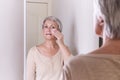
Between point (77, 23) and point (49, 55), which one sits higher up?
point (77, 23)

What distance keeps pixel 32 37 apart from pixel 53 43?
0.15m

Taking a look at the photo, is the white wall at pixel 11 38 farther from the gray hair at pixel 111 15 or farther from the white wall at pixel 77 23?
the gray hair at pixel 111 15

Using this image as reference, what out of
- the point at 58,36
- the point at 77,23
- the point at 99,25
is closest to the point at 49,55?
the point at 58,36

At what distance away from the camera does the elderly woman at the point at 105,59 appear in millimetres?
650

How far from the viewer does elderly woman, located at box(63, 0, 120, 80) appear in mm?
650

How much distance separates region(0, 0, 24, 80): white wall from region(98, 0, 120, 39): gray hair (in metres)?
1.02

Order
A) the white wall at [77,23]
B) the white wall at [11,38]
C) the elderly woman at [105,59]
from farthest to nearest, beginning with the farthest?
1. the white wall at [11,38]
2. the white wall at [77,23]
3. the elderly woman at [105,59]

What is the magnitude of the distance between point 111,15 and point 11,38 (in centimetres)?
107

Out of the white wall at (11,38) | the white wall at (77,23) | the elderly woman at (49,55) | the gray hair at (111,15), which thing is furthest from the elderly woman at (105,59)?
the white wall at (11,38)

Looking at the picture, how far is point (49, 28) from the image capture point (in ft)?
5.09

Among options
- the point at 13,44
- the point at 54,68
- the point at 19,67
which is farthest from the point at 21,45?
the point at 54,68

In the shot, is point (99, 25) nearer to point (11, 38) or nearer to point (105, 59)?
point (105, 59)

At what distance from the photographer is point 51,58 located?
1.57 m

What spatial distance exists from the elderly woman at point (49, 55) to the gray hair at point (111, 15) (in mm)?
873
